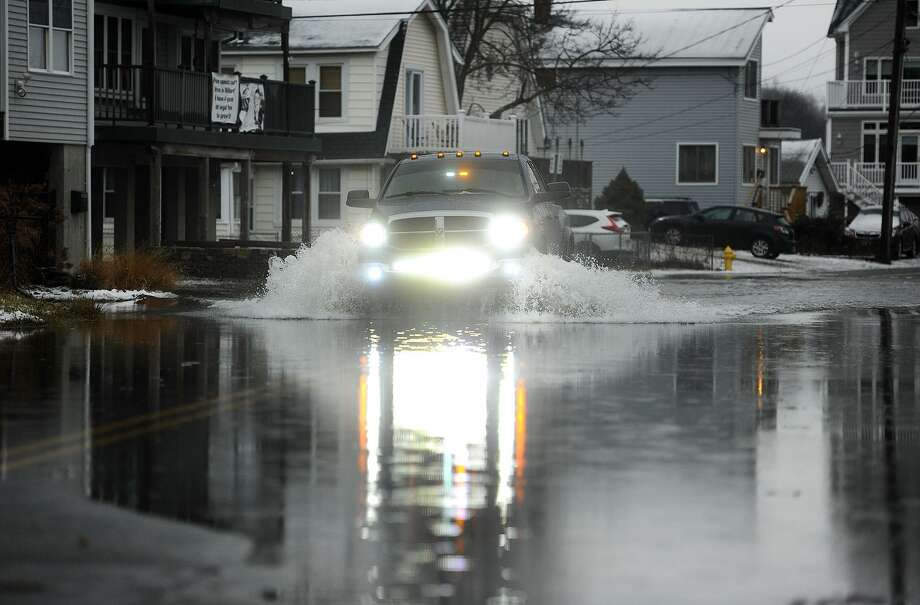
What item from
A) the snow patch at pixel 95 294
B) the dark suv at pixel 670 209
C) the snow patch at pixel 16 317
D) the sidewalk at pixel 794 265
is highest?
the dark suv at pixel 670 209

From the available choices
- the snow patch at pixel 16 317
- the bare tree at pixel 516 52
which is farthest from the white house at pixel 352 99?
the snow patch at pixel 16 317

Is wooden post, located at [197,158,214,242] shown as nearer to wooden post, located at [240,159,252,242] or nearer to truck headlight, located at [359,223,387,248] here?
wooden post, located at [240,159,252,242]

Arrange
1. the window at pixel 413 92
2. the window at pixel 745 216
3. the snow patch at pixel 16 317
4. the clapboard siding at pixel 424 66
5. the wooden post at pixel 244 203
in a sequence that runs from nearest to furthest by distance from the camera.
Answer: the snow patch at pixel 16 317, the wooden post at pixel 244 203, the clapboard siding at pixel 424 66, the window at pixel 413 92, the window at pixel 745 216

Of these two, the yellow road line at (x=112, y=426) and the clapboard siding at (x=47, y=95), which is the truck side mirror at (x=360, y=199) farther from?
the yellow road line at (x=112, y=426)

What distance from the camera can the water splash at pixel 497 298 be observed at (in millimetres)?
21688

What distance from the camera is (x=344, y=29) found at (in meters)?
48.0

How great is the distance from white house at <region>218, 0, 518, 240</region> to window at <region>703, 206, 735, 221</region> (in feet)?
24.8

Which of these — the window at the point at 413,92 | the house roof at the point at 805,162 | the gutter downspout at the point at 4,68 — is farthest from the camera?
the house roof at the point at 805,162

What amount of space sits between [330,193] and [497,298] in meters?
27.9

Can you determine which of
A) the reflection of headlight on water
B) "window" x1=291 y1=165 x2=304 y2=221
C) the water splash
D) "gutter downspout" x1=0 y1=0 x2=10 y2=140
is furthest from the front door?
the reflection of headlight on water

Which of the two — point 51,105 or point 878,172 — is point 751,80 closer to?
point 878,172

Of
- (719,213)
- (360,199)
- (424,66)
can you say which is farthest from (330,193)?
(360,199)

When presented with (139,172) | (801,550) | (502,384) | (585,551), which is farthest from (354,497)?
(139,172)

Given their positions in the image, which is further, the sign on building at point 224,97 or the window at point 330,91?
the window at point 330,91
